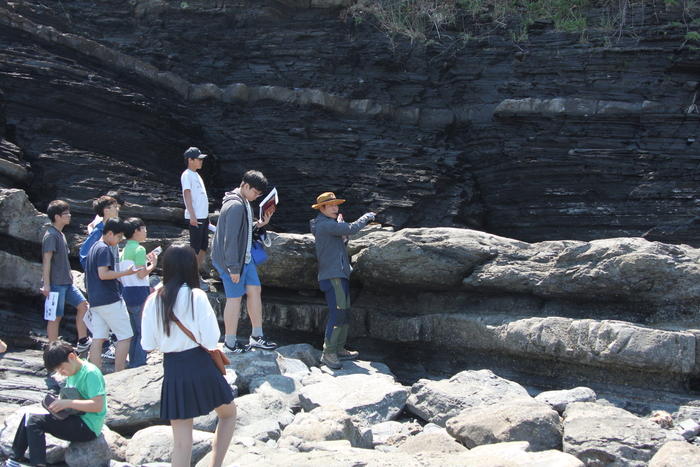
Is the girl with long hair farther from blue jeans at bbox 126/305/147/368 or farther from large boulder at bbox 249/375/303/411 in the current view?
blue jeans at bbox 126/305/147/368

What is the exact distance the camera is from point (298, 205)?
10297mm

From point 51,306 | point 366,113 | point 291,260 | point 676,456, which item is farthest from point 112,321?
point 366,113

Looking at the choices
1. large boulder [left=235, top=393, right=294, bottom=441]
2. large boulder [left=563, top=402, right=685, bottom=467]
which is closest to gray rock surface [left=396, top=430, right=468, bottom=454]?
large boulder [left=563, top=402, right=685, bottom=467]

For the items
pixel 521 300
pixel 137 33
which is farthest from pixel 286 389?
pixel 137 33

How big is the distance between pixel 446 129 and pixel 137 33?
21.7ft

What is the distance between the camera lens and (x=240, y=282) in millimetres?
5695

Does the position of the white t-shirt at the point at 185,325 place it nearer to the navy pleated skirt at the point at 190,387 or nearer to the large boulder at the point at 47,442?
the navy pleated skirt at the point at 190,387

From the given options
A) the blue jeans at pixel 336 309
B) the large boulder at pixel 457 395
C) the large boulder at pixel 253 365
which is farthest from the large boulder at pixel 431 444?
the blue jeans at pixel 336 309

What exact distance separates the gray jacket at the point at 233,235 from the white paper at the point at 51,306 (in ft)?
5.89

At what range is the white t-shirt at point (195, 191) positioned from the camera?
6793mm

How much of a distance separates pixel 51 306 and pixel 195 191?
6.60 ft

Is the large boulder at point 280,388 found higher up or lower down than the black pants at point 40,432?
lower down

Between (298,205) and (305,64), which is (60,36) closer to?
(305,64)

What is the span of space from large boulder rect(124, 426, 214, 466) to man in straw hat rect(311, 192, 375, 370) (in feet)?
7.21
